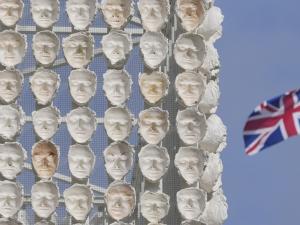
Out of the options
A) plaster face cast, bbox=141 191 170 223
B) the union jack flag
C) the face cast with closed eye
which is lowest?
plaster face cast, bbox=141 191 170 223

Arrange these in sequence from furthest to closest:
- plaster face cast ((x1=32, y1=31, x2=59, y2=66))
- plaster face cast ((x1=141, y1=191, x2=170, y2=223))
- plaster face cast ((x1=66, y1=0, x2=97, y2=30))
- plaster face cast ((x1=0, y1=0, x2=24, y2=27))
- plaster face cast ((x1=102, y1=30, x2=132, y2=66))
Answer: plaster face cast ((x1=0, y1=0, x2=24, y2=27)) → plaster face cast ((x1=66, y1=0, x2=97, y2=30)) → plaster face cast ((x1=32, y1=31, x2=59, y2=66)) → plaster face cast ((x1=102, y1=30, x2=132, y2=66)) → plaster face cast ((x1=141, y1=191, x2=170, y2=223))

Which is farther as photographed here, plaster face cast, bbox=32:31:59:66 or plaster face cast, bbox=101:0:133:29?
plaster face cast, bbox=101:0:133:29

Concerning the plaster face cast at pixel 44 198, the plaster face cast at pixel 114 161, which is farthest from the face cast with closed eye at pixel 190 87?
the plaster face cast at pixel 44 198

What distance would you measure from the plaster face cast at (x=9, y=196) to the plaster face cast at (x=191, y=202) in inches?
180

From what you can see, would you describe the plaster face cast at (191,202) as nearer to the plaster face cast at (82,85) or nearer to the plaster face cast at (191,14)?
the plaster face cast at (82,85)

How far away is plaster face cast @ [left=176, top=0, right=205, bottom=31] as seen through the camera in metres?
66.1

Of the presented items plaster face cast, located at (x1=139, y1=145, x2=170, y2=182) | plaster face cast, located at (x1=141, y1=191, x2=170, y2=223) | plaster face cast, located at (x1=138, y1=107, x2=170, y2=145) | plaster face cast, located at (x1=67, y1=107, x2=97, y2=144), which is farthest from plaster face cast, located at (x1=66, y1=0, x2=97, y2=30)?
plaster face cast, located at (x1=141, y1=191, x2=170, y2=223)

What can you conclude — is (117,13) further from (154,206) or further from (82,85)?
(154,206)

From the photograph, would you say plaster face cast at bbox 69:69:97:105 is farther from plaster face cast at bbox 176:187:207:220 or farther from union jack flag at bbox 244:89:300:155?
union jack flag at bbox 244:89:300:155

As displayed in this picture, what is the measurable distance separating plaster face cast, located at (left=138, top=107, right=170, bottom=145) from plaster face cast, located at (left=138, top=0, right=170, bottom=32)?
101 inches

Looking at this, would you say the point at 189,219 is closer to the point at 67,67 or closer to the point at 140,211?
the point at 140,211

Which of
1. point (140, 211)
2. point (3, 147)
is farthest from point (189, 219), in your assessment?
point (3, 147)

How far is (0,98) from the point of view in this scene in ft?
215

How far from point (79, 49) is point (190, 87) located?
3.50m
